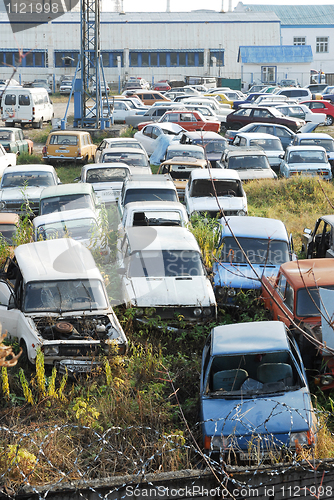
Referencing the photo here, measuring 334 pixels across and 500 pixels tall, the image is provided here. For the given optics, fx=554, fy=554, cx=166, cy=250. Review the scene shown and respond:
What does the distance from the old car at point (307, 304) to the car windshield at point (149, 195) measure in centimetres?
431

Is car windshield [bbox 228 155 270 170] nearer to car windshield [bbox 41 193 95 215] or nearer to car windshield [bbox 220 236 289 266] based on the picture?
car windshield [bbox 41 193 95 215]

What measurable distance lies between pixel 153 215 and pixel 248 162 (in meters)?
7.17

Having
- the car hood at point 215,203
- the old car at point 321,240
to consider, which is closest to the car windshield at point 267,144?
the car hood at point 215,203

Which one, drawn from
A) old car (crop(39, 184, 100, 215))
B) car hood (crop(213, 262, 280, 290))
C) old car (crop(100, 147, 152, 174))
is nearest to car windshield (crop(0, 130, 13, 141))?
old car (crop(100, 147, 152, 174))

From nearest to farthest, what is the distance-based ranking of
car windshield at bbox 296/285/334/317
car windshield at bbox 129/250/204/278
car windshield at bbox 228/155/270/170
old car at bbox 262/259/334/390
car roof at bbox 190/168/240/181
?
old car at bbox 262/259/334/390 < car windshield at bbox 296/285/334/317 < car windshield at bbox 129/250/204/278 < car roof at bbox 190/168/240/181 < car windshield at bbox 228/155/270/170

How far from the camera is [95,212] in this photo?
40.3ft

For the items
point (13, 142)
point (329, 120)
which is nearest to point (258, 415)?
point (13, 142)

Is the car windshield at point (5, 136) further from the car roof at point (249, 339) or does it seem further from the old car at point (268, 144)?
the car roof at point (249, 339)

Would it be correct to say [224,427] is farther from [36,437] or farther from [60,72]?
[60,72]

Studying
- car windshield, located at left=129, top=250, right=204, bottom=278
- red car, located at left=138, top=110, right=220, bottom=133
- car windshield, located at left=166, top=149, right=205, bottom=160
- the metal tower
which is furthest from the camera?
the metal tower

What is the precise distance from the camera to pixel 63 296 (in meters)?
7.83

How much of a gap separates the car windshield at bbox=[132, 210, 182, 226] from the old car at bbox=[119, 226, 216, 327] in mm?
945

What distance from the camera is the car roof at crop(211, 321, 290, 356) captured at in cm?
630

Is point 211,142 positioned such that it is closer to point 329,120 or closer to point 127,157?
point 127,157
